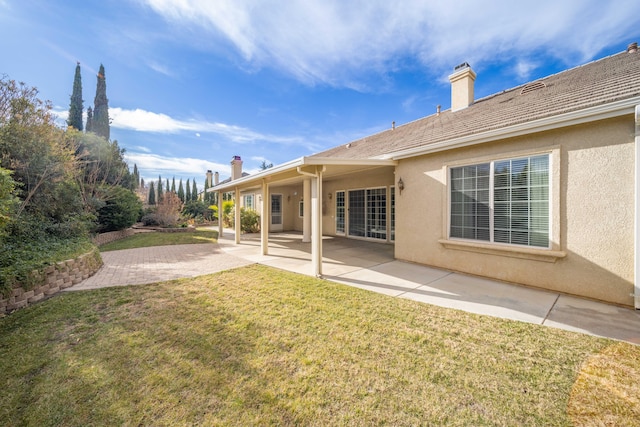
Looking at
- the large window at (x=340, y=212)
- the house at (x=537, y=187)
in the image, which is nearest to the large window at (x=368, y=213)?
the large window at (x=340, y=212)

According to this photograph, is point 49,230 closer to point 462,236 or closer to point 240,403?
point 240,403

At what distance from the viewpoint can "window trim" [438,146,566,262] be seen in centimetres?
521

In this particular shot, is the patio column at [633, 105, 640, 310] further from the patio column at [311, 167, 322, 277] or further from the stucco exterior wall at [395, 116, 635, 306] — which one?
the patio column at [311, 167, 322, 277]

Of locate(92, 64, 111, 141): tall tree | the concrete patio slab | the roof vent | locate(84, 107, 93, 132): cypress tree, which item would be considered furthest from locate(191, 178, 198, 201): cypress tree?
the concrete patio slab

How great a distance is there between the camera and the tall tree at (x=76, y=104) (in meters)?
21.4

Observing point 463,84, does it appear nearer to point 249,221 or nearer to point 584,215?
point 584,215

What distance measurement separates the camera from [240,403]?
96.0 inches

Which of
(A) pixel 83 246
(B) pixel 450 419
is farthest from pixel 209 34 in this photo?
(B) pixel 450 419

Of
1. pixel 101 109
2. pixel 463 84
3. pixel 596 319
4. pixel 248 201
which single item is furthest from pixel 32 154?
pixel 101 109

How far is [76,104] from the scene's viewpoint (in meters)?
21.7

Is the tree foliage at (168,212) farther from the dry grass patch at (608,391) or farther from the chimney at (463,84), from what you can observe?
the dry grass patch at (608,391)

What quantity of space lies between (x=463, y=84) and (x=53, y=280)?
15001mm

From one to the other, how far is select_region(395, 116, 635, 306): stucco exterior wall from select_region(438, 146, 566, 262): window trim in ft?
0.07

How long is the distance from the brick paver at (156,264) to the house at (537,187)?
3.70 m
